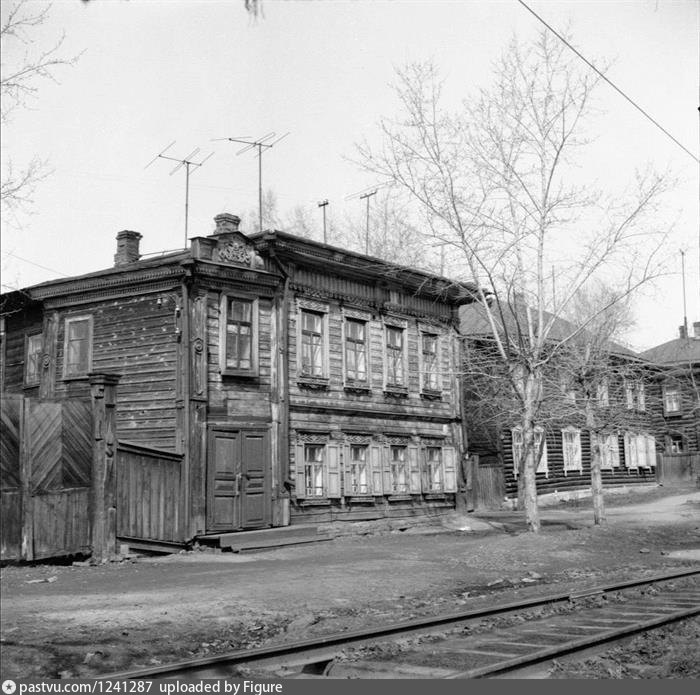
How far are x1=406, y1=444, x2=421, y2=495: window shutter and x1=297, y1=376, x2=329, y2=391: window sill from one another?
4.09 m

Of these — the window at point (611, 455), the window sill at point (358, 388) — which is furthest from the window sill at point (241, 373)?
the window at point (611, 455)

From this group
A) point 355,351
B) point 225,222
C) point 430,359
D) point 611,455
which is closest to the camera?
point 225,222

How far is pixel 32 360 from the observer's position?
23734mm

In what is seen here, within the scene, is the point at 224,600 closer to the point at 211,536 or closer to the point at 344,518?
the point at 211,536

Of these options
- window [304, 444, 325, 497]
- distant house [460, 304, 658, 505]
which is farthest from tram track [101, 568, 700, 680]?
distant house [460, 304, 658, 505]

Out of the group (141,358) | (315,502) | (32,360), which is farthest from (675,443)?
(32,360)

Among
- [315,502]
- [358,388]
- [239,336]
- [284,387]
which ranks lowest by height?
[315,502]

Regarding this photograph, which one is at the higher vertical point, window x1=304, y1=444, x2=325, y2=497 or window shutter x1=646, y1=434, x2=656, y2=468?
window shutter x1=646, y1=434, x2=656, y2=468

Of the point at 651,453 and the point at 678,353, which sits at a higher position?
the point at 678,353

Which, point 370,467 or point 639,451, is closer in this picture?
point 370,467

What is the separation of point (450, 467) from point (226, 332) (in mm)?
9647

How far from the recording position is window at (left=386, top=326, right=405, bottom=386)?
→ 82.8 feet

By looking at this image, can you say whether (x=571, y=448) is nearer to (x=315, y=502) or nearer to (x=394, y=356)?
(x=394, y=356)

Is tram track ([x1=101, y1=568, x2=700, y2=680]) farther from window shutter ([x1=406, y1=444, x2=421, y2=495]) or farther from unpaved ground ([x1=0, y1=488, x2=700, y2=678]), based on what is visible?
window shutter ([x1=406, y1=444, x2=421, y2=495])
